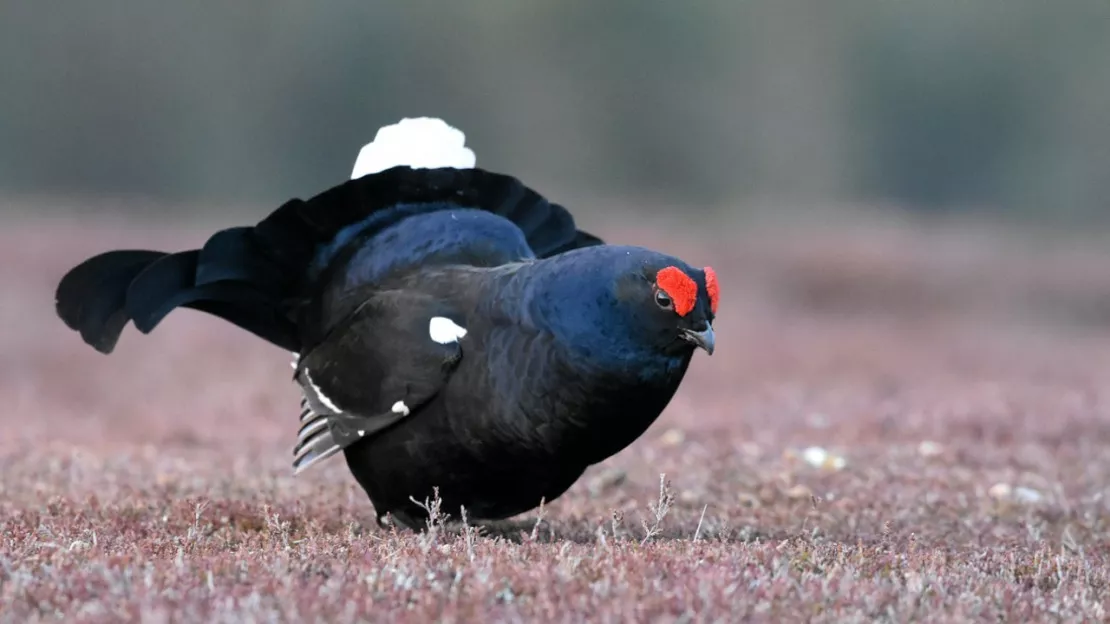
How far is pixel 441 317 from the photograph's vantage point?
6137 mm

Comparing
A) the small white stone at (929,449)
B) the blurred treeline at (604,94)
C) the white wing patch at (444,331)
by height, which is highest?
the blurred treeline at (604,94)

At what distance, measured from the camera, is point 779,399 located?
15078 millimetres

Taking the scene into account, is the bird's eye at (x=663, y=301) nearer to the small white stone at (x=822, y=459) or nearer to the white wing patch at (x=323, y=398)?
the white wing patch at (x=323, y=398)

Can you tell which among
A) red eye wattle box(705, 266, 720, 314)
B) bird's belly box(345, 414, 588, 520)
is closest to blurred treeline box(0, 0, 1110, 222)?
bird's belly box(345, 414, 588, 520)

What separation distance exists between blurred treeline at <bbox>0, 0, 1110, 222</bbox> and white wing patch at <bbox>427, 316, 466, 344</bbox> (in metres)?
39.5

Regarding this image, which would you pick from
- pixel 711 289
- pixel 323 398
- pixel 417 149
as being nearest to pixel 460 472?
pixel 323 398

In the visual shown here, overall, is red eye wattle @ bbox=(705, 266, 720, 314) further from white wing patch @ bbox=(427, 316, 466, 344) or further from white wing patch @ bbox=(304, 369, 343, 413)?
white wing patch @ bbox=(304, 369, 343, 413)

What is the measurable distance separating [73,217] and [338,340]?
84.3 ft

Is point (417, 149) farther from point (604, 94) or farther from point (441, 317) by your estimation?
point (604, 94)

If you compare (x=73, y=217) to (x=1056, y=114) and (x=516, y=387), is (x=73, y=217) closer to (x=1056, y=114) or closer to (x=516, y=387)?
(x=516, y=387)

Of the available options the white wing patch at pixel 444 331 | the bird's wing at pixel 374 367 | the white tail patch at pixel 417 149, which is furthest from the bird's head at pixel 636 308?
the white tail patch at pixel 417 149

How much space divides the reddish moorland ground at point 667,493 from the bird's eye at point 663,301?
84cm

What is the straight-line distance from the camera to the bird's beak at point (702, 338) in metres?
5.46

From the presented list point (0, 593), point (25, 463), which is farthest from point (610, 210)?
point (0, 593)
